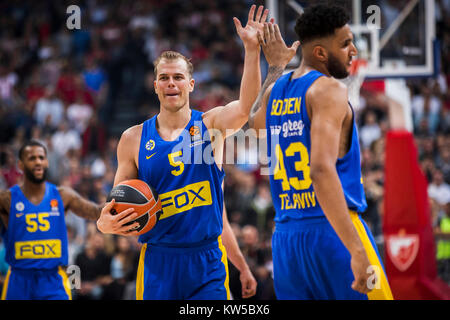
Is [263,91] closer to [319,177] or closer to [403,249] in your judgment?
[319,177]

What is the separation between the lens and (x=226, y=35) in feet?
48.2

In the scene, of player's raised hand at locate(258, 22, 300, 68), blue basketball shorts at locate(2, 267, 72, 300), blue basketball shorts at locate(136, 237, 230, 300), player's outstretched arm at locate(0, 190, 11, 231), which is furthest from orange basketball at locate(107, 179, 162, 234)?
player's outstretched arm at locate(0, 190, 11, 231)

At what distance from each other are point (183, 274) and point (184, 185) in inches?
25.2

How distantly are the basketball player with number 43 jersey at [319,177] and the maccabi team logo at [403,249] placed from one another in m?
4.15

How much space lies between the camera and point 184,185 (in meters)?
→ 4.60

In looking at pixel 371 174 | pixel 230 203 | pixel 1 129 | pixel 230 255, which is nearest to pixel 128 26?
pixel 1 129

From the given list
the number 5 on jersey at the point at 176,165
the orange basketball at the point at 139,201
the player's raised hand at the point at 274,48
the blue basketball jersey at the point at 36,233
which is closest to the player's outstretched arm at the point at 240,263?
the number 5 on jersey at the point at 176,165

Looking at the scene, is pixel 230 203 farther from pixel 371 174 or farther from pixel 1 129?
pixel 1 129

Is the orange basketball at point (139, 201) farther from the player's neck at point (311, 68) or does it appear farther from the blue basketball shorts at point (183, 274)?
the player's neck at point (311, 68)

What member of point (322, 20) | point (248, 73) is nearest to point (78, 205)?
point (248, 73)

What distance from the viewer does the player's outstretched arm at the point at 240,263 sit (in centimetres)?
488

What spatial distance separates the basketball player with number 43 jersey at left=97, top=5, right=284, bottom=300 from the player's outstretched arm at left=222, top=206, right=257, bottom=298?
0.04 metres

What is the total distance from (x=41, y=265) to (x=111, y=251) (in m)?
4.27

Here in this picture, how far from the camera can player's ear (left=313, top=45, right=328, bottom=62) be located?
3.63 meters
